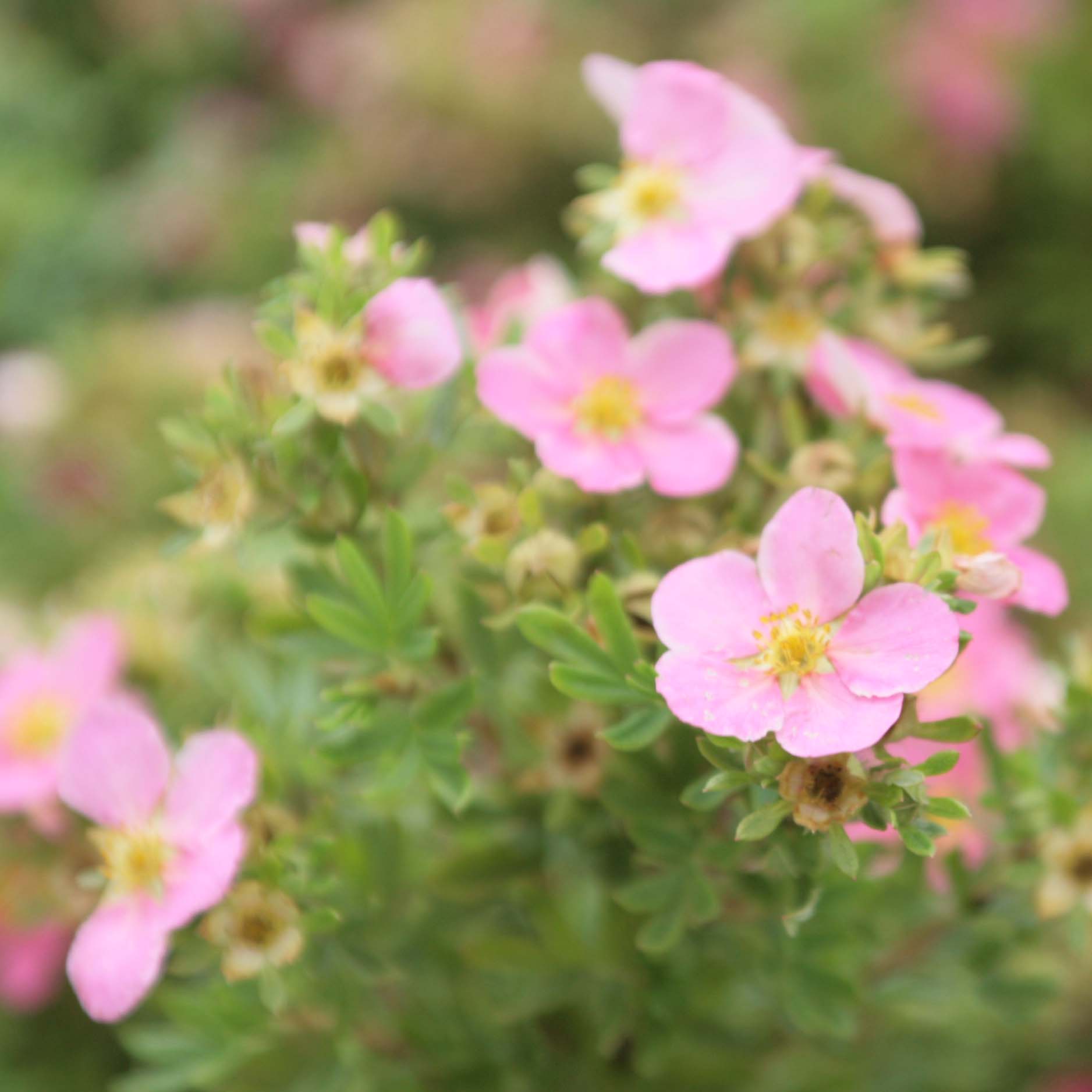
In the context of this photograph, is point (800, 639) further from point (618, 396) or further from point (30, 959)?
point (30, 959)

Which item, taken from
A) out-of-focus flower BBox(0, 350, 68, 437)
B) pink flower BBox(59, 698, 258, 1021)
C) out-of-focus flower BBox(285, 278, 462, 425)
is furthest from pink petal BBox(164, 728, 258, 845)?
out-of-focus flower BBox(0, 350, 68, 437)

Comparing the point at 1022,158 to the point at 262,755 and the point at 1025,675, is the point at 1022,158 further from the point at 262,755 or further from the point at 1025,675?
the point at 262,755

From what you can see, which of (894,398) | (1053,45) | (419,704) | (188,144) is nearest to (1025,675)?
(894,398)

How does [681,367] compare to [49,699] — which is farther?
[49,699]

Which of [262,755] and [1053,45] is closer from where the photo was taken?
[262,755]

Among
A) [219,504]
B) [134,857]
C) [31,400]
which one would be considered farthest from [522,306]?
[31,400]

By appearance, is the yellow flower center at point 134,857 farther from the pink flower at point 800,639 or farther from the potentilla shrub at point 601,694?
the pink flower at point 800,639
